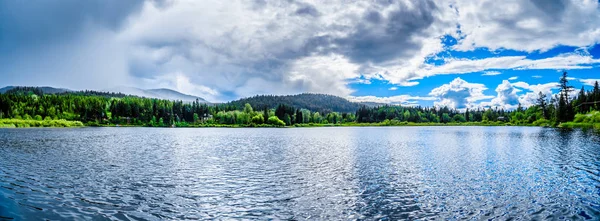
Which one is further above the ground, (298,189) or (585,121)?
(585,121)

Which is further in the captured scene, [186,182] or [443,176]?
[443,176]

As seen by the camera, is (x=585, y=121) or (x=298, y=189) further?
(x=585, y=121)

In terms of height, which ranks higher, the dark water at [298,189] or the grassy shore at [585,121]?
the grassy shore at [585,121]

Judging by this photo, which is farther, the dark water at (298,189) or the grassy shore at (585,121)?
Answer: the grassy shore at (585,121)

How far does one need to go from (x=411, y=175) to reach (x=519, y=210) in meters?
12.6

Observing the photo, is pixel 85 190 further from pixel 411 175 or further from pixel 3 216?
pixel 411 175

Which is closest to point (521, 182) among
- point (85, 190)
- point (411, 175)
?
point (411, 175)

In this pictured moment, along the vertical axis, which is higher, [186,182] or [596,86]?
[596,86]

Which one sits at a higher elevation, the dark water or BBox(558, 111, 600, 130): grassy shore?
BBox(558, 111, 600, 130): grassy shore

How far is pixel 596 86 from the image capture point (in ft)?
576

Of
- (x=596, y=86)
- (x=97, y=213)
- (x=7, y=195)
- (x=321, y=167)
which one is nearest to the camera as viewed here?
(x=97, y=213)

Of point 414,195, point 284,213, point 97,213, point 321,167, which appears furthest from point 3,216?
point 321,167

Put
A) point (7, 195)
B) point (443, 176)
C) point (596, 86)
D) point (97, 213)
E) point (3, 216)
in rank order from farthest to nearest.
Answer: point (596, 86), point (443, 176), point (7, 195), point (97, 213), point (3, 216)

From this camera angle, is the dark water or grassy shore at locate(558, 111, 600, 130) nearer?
the dark water
